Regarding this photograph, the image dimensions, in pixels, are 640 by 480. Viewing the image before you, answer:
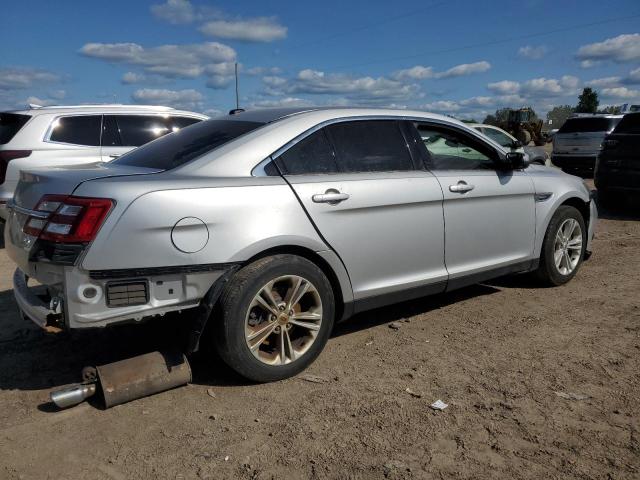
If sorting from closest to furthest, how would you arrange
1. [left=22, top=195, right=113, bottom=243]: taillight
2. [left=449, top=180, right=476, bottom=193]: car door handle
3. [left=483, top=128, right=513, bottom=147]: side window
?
[left=22, top=195, right=113, bottom=243]: taillight < [left=449, top=180, right=476, bottom=193]: car door handle < [left=483, top=128, right=513, bottom=147]: side window

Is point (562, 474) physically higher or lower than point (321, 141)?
lower

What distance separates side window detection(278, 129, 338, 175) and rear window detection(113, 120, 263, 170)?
0.32 m

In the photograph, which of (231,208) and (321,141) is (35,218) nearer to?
(231,208)

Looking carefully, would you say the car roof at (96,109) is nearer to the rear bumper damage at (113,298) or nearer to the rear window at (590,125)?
the rear bumper damage at (113,298)

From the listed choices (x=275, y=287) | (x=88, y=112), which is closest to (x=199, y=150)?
(x=275, y=287)

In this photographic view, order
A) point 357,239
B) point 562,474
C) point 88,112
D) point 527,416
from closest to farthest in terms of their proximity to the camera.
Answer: point 562,474 → point 527,416 → point 357,239 → point 88,112

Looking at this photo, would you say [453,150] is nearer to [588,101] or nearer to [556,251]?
[556,251]

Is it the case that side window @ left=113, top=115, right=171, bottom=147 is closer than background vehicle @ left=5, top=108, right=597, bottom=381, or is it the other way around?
background vehicle @ left=5, top=108, right=597, bottom=381

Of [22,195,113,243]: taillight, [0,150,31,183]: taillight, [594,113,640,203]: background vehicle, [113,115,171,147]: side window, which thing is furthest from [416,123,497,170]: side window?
[594,113,640,203]: background vehicle

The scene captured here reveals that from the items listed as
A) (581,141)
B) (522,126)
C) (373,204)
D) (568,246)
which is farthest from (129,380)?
(522,126)

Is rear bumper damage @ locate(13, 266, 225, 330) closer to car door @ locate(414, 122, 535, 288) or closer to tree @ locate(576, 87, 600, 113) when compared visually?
car door @ locate(414, 122, 535, 288)

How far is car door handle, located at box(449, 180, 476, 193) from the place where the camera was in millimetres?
4314

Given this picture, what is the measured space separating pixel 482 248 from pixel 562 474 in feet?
7.25

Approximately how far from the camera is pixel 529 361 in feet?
12.5
